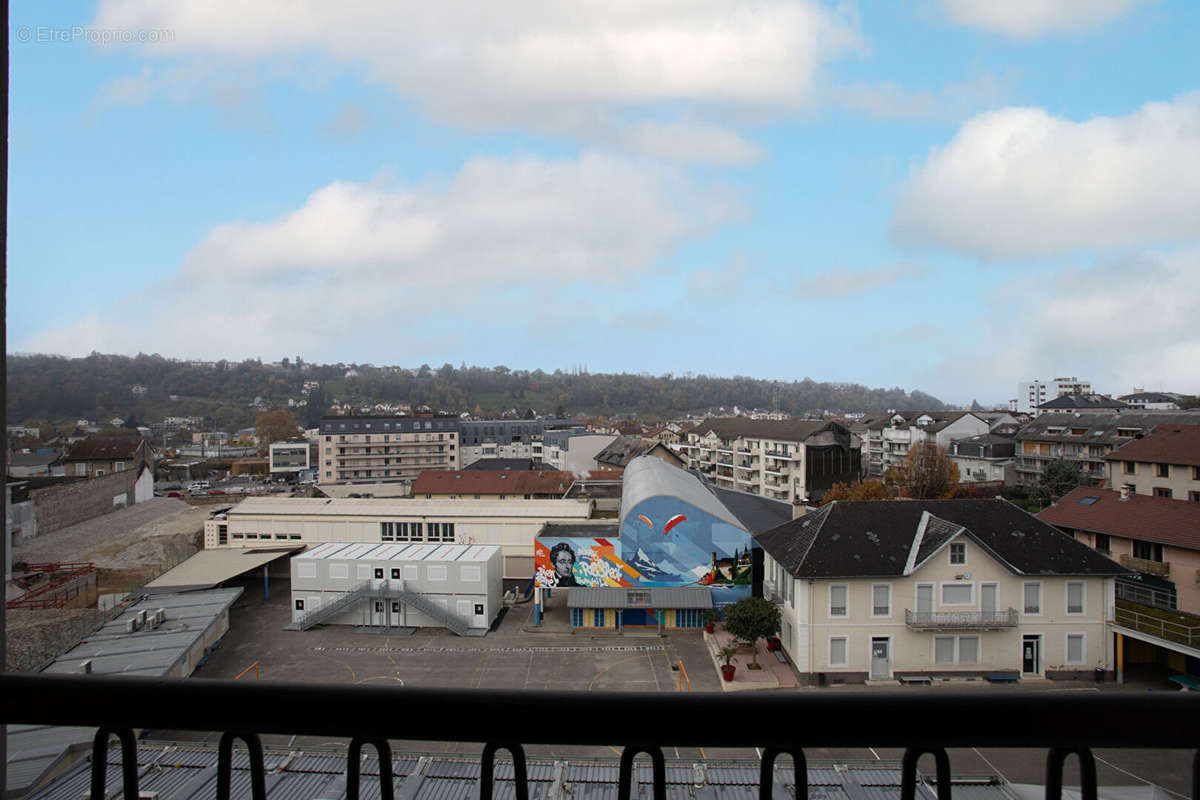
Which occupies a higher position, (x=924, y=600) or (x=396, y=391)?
(x=396, y=391)

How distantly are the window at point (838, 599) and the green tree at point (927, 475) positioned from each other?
47.3 ft

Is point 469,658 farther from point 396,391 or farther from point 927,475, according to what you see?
point 396,391

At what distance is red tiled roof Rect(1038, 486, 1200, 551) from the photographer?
1432 cm

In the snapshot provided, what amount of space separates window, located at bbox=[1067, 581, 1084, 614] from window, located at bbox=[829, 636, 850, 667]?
4411 mm

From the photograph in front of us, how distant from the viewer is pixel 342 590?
16844 millimetres

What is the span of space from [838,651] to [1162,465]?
48.1ft

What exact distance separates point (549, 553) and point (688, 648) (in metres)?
4.42

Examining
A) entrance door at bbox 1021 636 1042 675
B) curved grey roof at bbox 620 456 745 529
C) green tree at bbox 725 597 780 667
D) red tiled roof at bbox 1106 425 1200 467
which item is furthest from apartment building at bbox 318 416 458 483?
red tiled roof at bbox 1106 425 1200 467

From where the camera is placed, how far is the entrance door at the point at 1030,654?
12891mm

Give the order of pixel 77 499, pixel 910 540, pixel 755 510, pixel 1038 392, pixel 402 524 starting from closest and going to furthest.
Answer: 1. pixel 910 540
2. pixel 402 524
3. pixel 755 510
4. pixel 77 499
5. pixel 1038 392

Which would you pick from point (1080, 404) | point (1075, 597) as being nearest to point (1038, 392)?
point (1080, 404)

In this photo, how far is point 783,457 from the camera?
109 ft

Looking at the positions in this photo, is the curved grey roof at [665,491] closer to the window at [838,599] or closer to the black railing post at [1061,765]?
the window at [838,599]

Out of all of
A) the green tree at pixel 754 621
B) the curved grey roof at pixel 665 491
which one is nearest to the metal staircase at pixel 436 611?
the curved grey roof at pixel 665 491
